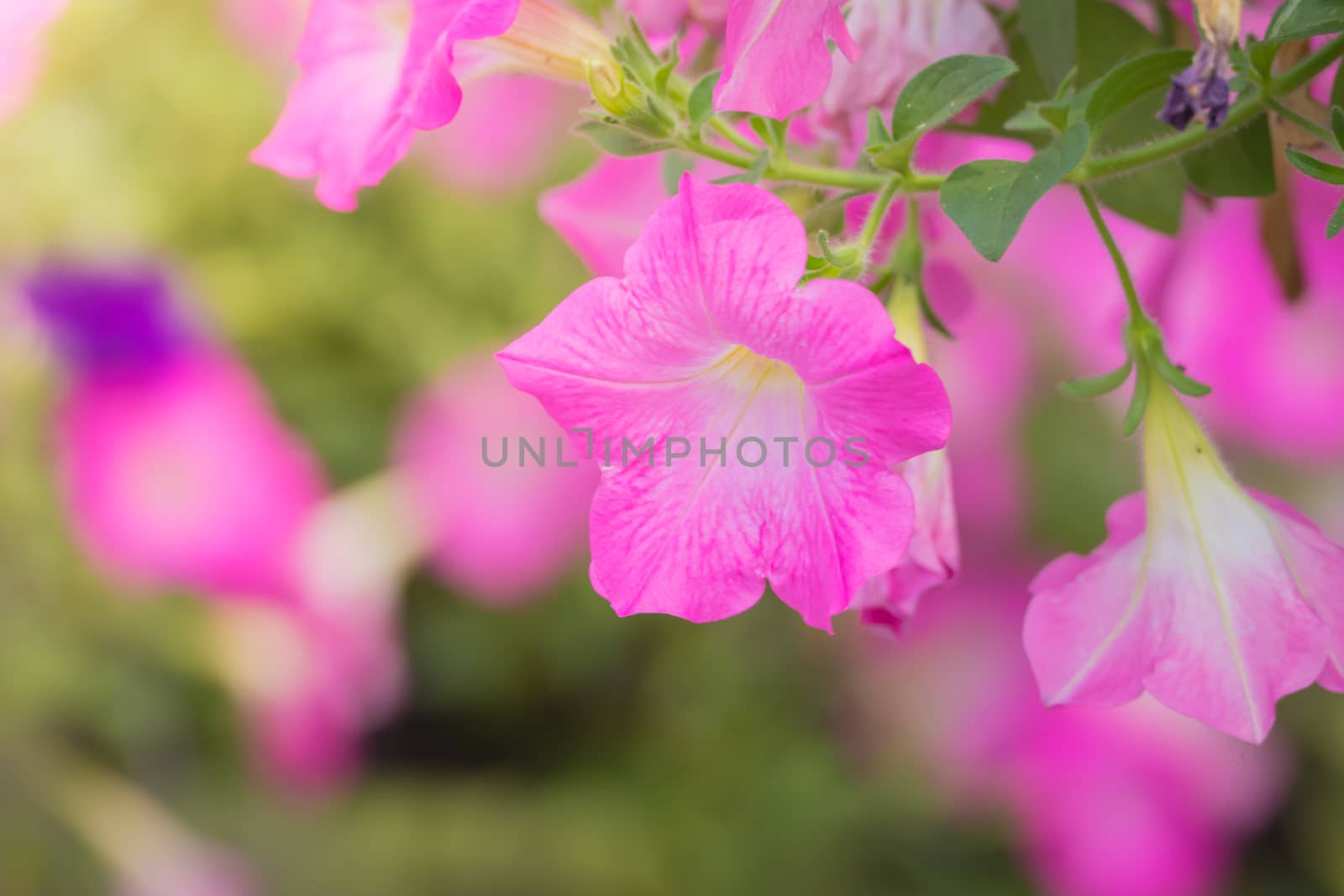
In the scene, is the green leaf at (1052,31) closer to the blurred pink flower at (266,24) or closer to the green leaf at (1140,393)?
the green leaf at (1140,393)

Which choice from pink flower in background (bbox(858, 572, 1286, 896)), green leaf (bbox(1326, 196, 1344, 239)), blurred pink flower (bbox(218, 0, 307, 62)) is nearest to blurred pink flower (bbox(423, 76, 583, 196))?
blurred pink flower (bbox(218, 0, 307, 62))

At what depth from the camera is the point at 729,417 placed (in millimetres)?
193

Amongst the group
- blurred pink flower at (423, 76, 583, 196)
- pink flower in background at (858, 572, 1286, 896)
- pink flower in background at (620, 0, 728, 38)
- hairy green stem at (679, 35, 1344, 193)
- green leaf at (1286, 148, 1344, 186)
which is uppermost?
blurred pink flower at (423, 76, 583, 196)

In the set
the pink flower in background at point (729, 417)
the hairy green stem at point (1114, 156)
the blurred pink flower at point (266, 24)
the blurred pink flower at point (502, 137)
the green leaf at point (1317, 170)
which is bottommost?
the pink flower in background at point (729, 417)

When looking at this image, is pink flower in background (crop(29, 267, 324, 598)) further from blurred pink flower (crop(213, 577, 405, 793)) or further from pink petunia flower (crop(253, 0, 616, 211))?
pink petunia flower (crop(253, 0, 616, 211))

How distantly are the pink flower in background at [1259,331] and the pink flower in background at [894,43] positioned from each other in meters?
0.11

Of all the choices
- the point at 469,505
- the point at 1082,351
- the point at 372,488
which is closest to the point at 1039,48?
the point at 1082,351

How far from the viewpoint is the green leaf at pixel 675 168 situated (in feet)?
0.74

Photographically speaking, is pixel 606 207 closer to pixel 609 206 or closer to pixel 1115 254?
pixel 609 206

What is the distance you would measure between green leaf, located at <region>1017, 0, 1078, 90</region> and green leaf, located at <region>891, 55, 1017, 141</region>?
3 cm

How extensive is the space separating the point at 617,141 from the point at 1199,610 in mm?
129

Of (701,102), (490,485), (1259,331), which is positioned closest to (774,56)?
(701,102)

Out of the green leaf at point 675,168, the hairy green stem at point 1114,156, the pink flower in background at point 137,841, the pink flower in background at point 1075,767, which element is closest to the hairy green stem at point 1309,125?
the hairy green stem at point 1114,156

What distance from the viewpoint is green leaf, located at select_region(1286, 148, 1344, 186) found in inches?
7.3
